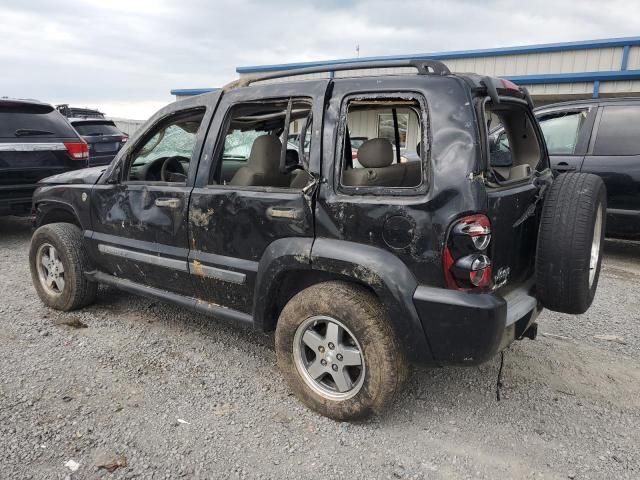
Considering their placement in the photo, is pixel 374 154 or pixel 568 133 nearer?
pixel 374 154

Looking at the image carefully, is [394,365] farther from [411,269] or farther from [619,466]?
[619,466]

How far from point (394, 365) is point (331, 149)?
1.17 metres

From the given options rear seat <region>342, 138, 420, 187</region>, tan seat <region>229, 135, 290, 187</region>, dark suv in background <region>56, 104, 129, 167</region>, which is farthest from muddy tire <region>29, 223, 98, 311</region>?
dark suv in background <region>56, 104, 129, 167</region>

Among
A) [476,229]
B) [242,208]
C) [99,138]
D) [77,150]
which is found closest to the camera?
[476,229]

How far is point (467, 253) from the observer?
7.49ft

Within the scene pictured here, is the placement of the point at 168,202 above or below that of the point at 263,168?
below

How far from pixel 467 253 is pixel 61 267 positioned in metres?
3.36

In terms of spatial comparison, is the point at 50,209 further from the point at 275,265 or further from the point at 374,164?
A: the point at 374,164

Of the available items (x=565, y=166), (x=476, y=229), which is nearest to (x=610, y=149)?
(x=565, y=166)

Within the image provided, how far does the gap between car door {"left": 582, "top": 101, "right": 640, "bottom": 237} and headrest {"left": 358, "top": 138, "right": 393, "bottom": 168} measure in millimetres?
3750

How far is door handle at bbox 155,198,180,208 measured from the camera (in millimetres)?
3248

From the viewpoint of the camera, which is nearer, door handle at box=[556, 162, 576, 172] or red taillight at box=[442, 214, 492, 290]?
red taillight at box=[442, 214, 492, 290]

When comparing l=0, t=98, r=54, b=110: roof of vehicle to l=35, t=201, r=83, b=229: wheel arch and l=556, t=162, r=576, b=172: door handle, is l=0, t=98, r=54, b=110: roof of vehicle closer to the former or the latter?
l=35, t=201, r=83, b=229: wheel arch

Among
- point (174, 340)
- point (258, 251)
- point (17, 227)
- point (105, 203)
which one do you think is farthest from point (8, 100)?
point (258, 251)
